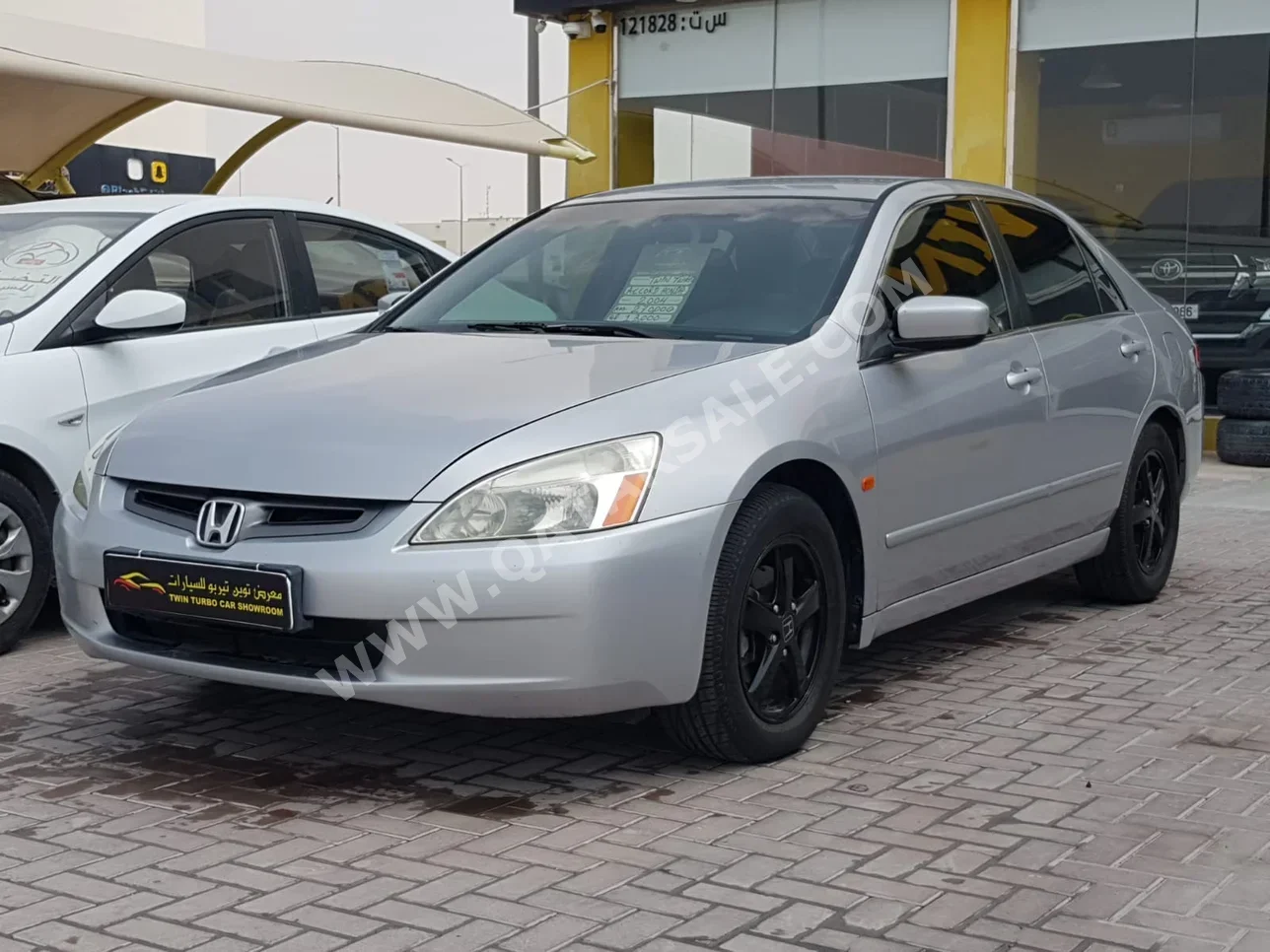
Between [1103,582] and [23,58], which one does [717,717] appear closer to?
[1103,582]

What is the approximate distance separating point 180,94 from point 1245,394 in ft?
25.4

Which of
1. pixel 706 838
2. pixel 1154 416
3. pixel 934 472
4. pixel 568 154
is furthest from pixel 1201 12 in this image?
pixel 706 838

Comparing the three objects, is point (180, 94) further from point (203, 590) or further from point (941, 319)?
point (203, 590)

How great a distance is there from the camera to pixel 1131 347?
20.6 ft

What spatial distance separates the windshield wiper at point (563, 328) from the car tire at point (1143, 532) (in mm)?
2403

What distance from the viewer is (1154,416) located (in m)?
6.54

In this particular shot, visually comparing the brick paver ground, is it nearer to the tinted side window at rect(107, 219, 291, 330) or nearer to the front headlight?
the front headlight

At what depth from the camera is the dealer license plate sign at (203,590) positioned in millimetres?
3852

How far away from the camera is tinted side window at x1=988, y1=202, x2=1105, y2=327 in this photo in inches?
229

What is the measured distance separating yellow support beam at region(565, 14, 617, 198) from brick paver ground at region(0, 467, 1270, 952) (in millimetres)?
12019

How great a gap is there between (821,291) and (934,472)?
65 centimetres

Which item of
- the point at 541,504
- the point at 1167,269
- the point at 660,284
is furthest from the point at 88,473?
the point at 1167,269

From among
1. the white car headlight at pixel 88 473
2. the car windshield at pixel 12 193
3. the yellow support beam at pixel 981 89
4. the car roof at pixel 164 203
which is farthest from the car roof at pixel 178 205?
the yellow support beam at pixel 981 89

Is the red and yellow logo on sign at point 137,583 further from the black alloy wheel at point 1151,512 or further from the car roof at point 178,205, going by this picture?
the black alloy wheel at point 1151,512
